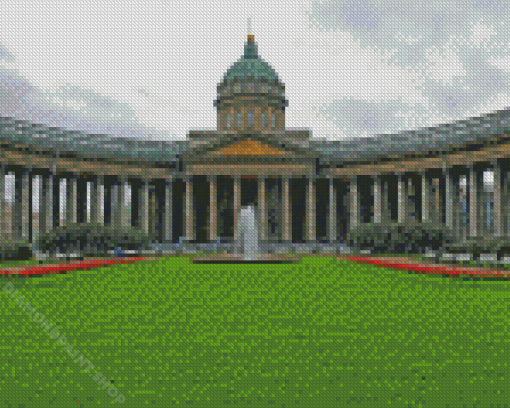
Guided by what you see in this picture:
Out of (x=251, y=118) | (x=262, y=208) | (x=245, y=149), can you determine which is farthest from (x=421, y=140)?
(x=251, y=118)

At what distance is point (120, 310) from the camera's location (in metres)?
11.1

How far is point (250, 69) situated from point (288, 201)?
27.5 m

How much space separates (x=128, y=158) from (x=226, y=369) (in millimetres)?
55068

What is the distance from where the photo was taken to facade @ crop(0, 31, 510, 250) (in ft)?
168

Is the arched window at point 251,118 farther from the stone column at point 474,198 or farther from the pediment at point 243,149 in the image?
the stone column at point 474,198

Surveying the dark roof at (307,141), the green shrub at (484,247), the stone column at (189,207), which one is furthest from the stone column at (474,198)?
the stone column at (189,207)

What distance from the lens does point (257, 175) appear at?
5666cm

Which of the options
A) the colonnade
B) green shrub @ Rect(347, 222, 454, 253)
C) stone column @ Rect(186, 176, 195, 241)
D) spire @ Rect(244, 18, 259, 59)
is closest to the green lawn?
green shrub @ Rect(347, 222, 454, 253)

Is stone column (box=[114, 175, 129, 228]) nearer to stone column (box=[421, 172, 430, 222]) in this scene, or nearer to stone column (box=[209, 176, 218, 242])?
stone column (box=[209, 176, 218, 242])

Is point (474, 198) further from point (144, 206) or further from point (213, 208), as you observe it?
point (144, 206)

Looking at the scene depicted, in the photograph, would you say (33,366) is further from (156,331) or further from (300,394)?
(300,394)

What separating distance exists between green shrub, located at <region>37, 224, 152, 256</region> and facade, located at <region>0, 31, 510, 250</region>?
63.5 ft

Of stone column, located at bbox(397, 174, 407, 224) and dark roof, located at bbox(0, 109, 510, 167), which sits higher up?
dark roof, located at bbox(0, 109, 510, 167)

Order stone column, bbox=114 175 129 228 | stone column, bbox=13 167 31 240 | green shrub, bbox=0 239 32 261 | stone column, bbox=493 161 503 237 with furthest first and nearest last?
stone column, bbox=114 175 129 228 → stone column, bbox=13 167 31 240 → stone column, bbox=493 161 503 237 → green shrub, bbox=0 239 32 261
